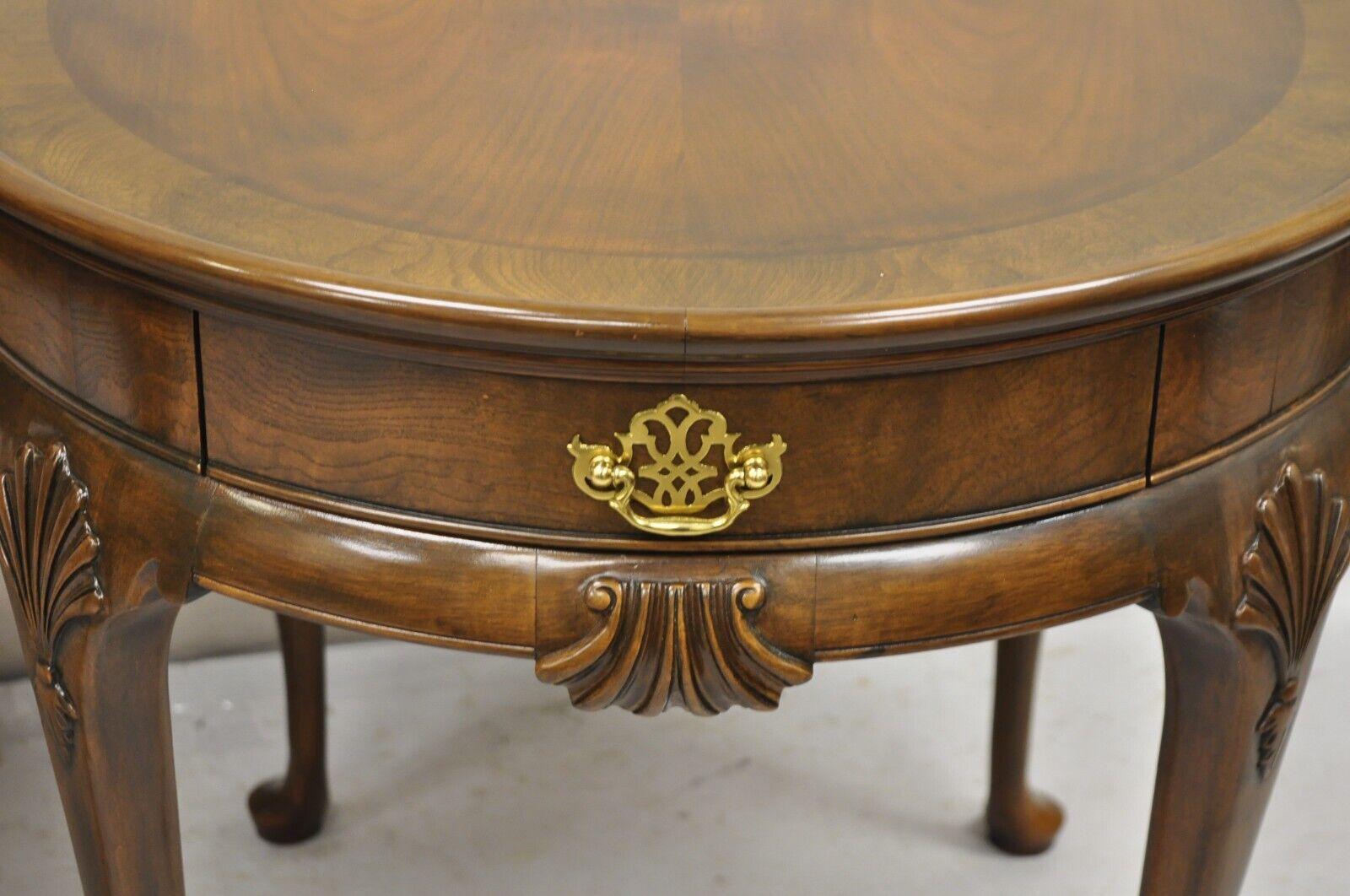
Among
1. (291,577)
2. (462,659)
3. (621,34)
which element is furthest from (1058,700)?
(291,577)

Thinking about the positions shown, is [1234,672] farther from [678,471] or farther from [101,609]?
[101,609]

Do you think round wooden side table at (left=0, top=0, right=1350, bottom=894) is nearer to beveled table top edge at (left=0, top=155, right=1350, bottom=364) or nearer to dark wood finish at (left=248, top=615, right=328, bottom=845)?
beveled table top edge at (left=0, top=155, right=1350, bottom=364)

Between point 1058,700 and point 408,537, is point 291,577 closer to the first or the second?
point 408,537

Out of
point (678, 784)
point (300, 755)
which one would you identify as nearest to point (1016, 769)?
point (678, 784)

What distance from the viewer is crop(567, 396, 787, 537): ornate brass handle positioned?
63cm

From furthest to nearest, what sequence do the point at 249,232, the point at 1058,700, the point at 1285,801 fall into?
1. the point at 1058,700
2. the point at 1285,801
3. the point at 249,232

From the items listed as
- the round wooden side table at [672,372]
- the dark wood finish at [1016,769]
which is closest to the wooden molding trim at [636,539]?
the round wooden side table at [672,372]

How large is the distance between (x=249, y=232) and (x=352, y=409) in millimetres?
73

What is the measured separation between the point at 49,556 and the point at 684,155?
0.31 m

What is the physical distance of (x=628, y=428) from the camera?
637 millimetres

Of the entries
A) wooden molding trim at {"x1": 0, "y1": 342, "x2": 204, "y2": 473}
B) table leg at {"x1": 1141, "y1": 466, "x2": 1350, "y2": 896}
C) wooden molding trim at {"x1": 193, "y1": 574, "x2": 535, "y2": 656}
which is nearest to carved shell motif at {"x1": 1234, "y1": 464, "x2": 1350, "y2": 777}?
table leg at {"x1": 1141, "y1": 466, "x2": 1350, "y2": 896}

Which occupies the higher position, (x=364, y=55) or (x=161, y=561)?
(x=364, y=55)

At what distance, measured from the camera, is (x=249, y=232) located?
2.11 ft

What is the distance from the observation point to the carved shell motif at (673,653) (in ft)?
2.15
